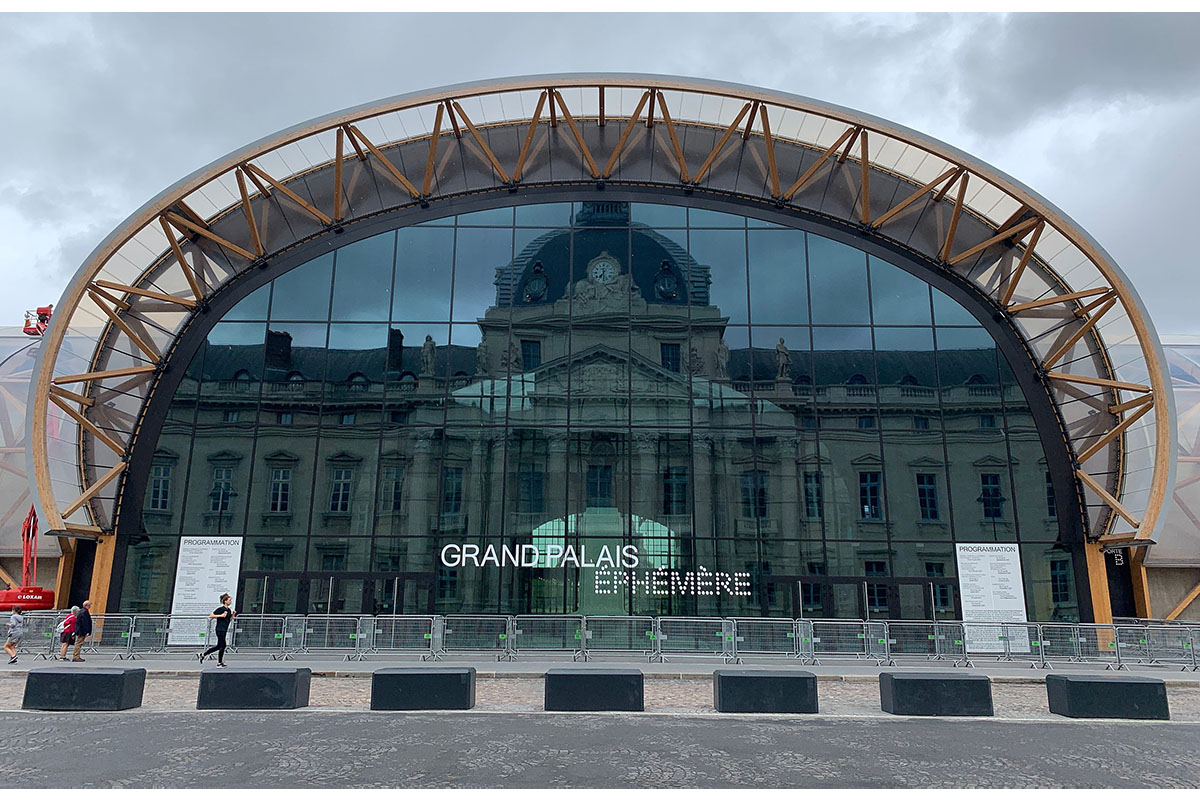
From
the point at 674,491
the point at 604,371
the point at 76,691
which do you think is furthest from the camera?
the point at 604,371

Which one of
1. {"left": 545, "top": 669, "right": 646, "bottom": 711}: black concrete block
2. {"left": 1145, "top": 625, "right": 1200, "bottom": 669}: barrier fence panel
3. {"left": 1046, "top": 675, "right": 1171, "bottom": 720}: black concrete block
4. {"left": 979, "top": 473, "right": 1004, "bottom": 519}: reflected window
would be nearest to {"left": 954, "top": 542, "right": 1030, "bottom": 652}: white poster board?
{"left": 979, "top": 473, "right": 1004, "bottom": 519}: reflected window

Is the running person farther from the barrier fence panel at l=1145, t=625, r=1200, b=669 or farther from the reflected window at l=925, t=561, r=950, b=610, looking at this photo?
the barrier fence panel at l=1145, t=625, r=1200, b=669

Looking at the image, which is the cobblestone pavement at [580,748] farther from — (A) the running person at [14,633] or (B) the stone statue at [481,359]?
(B) the stone statue at [481,359]

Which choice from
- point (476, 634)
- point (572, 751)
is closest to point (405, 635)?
point (476, 634)

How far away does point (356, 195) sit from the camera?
2675cm

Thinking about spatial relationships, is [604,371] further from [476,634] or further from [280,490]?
[280,490]

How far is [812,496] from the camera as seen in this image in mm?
24219

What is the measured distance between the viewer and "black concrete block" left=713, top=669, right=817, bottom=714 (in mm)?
12383

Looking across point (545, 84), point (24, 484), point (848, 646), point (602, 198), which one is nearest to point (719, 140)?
point (602, 198)

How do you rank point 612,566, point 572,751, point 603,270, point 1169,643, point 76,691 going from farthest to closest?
point 603,270, point 612,566, point 1169,643, point 76,691, point 572,751

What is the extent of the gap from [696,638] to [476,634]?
5438 mm

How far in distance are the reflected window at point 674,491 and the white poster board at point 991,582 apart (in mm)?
8073

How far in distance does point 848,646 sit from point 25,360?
3122 centimetres

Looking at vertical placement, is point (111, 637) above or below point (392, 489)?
below
